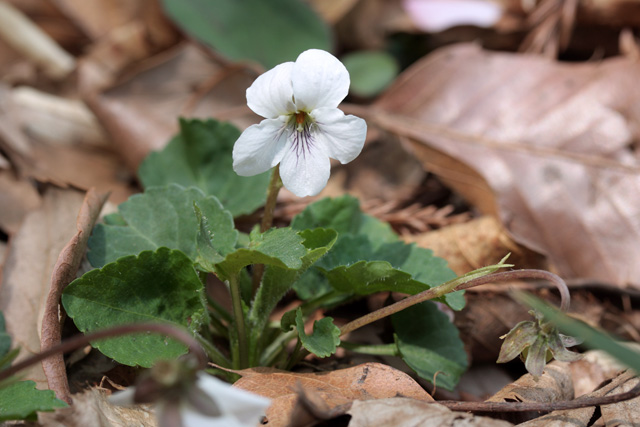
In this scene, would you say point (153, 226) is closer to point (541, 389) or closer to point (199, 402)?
point (199, 402)

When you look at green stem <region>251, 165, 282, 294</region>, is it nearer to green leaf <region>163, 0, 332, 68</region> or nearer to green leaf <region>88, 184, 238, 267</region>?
green leaf <region>88, 184, 238, 267</region>

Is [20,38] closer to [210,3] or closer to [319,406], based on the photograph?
[210,3]

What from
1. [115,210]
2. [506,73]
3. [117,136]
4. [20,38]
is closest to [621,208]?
[506,73]

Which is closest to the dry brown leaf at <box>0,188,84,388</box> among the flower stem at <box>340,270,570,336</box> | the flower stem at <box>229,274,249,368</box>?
the flower stem at <box>229,274,249,368</box>

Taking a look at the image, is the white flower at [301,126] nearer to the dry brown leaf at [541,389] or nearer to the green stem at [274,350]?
the green stem at [274,350]

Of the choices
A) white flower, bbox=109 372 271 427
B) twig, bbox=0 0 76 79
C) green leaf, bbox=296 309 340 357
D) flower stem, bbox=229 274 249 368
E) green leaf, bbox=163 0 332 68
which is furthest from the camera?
twig, bbox=0 0 76 79
